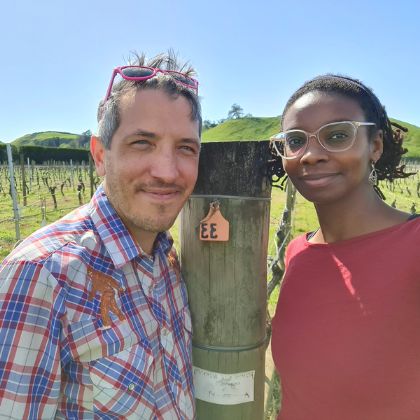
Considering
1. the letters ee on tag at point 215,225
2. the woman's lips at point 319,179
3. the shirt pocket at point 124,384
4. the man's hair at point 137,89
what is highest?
the man's hair at point 137,89

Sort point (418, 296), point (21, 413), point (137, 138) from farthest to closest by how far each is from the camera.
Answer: point (137, 138)
point (418, 296)
point (21, 413)

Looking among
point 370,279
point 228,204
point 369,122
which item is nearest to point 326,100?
point 369,122

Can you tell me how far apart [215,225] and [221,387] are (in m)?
0.76

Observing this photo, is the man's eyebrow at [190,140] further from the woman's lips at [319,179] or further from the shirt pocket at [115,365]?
the shirt pocket at [115,365]

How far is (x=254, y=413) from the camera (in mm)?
1866

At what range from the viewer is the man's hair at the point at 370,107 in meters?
1.64

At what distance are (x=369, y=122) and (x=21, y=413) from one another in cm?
171

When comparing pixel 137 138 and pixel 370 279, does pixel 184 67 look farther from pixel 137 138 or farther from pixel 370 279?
pixel 370 279

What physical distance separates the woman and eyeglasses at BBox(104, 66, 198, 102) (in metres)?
0.50

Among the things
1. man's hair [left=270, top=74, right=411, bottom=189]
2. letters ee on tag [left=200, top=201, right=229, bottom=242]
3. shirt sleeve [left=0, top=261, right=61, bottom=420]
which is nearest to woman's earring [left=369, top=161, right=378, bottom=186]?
man's hair [left=270, top=74, right=411, bottom=189]

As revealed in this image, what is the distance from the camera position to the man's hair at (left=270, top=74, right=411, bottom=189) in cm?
164

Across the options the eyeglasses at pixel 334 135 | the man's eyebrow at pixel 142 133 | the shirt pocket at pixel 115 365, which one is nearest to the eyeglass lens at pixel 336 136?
the eyeglasses at pixel 334 135

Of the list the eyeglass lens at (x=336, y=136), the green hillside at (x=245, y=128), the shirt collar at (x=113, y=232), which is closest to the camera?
the shirt collar at (x=113, y=232)

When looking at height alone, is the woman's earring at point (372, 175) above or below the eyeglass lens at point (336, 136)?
below
